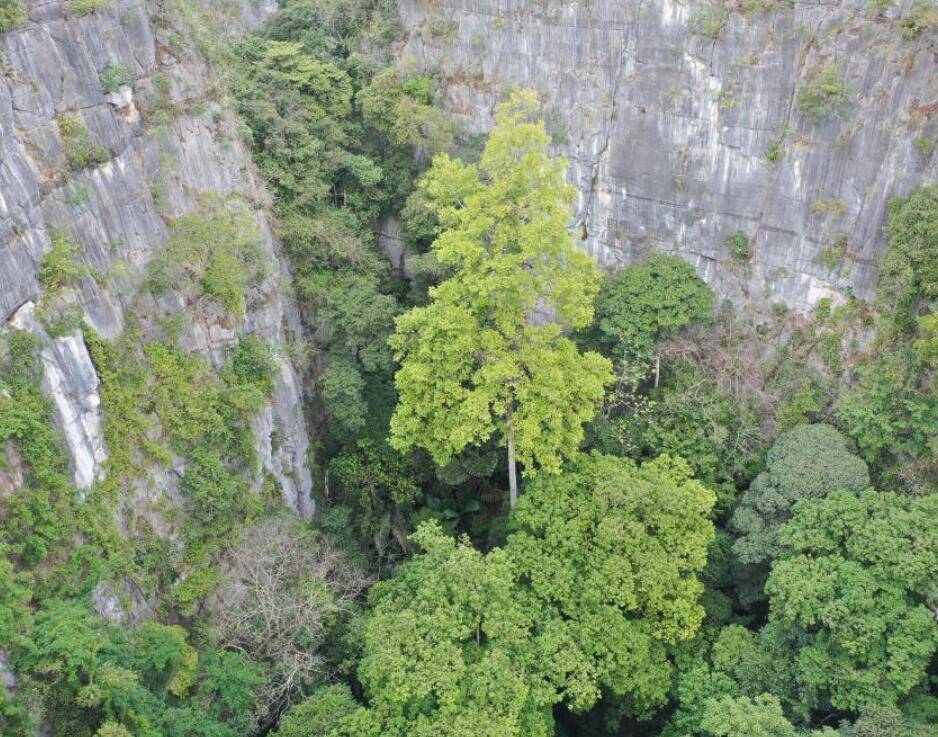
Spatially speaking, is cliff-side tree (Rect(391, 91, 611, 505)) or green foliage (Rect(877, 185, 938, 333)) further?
green foliage (Rect(877, 185, 938, 333))

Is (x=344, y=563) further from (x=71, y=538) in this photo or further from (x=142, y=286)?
(x=142, y=286)

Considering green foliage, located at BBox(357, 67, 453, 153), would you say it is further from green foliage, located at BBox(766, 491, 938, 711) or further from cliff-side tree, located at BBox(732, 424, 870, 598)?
green foliage, located at BBox(766, 491, 938, 711)

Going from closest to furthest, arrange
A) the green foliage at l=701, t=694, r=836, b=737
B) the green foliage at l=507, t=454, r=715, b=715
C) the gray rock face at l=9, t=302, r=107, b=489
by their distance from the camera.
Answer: the gray rock face at l=9, t=302, r=107, b=489
the green foliage at l=701, t=694, r=836, b=737
the green foliage at l=507, t=454, r=715, b=715

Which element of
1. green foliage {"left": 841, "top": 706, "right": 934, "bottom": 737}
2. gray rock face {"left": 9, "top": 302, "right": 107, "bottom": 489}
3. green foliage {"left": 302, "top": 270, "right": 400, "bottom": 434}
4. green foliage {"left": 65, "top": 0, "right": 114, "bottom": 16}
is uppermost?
green foliage {"left": 65, "top": 0, "right": 114, "bottom": 16}

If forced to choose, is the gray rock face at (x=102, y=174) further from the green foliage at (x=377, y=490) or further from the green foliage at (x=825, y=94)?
the green foliage at (x=825, y=94)

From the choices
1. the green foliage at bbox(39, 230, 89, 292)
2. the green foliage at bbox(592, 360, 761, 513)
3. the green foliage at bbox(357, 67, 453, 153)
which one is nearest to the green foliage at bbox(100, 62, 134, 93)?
the green foliage at bbox(39, 230, 89, 292)

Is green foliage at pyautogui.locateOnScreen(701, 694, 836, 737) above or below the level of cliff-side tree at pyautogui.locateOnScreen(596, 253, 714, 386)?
below

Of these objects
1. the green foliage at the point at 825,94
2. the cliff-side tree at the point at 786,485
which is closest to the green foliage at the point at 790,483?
the cliff-side tree at the point at 786,485
